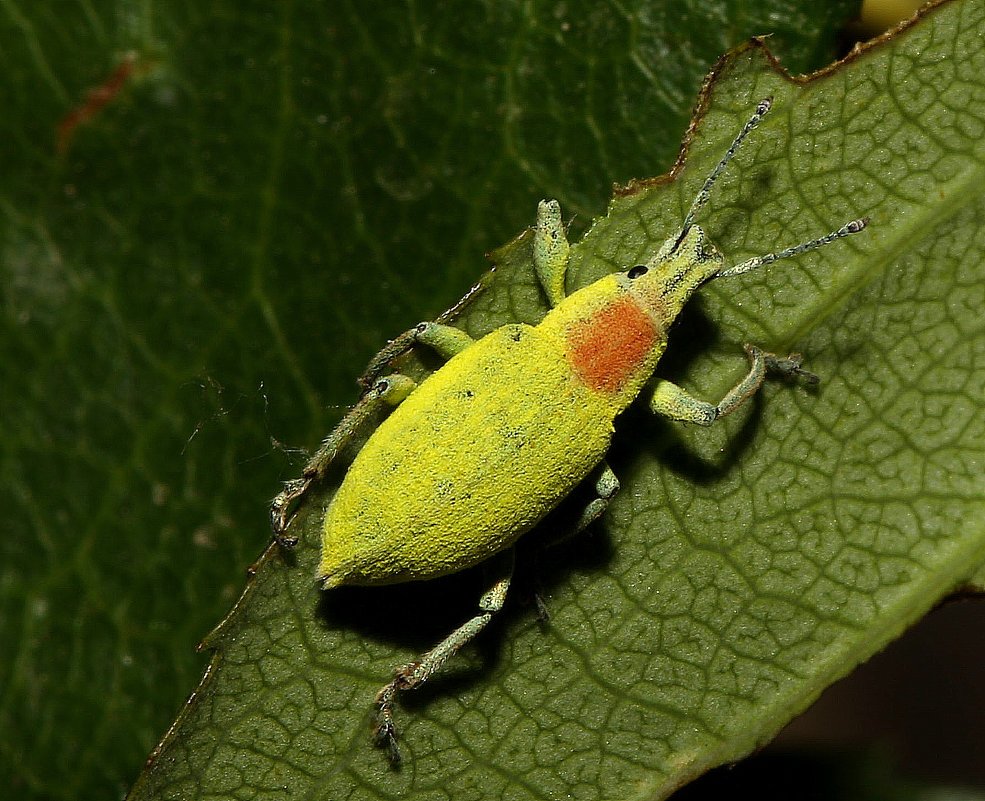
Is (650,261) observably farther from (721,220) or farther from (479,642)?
(479,642)

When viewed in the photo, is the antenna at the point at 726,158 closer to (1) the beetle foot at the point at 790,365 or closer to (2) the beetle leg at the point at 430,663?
(1) the beetle foot at the point at 790,365

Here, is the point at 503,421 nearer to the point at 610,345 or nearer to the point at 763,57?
the point at 610,345

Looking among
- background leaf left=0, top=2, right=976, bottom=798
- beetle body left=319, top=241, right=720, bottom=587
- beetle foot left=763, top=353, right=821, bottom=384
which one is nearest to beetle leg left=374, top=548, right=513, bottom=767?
beetle body left=319, top=241, right=720, bottom=587

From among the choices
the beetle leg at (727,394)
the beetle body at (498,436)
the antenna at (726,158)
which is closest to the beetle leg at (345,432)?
the beetle body at (498,436)

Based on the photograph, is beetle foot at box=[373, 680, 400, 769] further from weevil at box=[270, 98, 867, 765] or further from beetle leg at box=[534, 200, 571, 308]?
beetle leg at box=[534, 200, 571, 308]

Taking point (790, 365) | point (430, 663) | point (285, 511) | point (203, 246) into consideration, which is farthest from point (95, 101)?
Result: point (790, 365)

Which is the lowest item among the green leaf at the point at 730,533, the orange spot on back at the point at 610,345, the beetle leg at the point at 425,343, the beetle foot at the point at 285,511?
the green leaf at the point at 730,533
